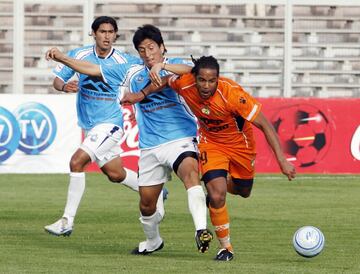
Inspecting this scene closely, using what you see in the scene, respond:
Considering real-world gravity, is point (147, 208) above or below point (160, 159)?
below

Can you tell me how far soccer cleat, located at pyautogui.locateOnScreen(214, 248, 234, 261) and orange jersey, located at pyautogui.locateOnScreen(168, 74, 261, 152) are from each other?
922 mm

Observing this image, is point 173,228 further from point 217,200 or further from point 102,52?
point 217,200

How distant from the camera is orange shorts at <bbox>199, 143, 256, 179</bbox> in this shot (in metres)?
10.3

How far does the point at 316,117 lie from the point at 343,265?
1240 cm

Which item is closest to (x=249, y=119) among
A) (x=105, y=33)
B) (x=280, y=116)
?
(x=105, y=33)

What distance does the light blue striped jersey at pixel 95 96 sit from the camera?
13.1 m

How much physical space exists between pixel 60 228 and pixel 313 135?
10809mm

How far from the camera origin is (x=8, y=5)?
2312 cm

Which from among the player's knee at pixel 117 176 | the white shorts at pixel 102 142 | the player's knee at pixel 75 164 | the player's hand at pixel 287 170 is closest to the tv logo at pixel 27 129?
the player's knee at pixel 117 176

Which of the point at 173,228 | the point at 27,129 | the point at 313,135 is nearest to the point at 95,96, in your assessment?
the point at 173,228

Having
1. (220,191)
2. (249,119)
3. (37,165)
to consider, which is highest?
(249,119)

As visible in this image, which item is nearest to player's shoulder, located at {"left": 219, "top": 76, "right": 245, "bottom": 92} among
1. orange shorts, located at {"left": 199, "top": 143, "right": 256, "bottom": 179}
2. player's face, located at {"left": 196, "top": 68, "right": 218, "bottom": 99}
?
player's face, located at {"left": 196, "top": 68, "right": 218, "bottom": 99}

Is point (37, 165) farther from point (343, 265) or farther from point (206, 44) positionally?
point (343, 265)

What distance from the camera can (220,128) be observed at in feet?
33.9
